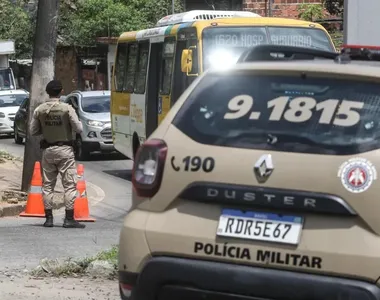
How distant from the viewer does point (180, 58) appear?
593 inches

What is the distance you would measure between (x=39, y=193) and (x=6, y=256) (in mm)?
3579

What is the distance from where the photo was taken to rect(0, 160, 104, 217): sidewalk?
1270cm

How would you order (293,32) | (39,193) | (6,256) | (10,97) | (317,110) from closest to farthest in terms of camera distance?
1. (317,110)
2. (6,256)
3. (39,193)
4. (293,32)
5. (10,97)

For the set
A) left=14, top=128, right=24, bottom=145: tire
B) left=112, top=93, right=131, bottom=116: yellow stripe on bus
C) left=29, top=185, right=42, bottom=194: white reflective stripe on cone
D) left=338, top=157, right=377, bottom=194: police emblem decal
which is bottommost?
left=14, top=128, right=24, bottom=145: tire

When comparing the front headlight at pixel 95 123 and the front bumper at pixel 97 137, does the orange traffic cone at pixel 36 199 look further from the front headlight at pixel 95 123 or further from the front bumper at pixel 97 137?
the front headlight at pixel 95 123

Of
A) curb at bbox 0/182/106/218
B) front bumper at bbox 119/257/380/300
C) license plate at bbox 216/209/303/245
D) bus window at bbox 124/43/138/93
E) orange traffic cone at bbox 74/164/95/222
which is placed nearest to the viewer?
front bumper at bbox 119/257/380/300

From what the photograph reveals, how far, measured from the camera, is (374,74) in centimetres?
469

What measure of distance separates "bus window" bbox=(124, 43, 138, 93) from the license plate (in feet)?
43.2

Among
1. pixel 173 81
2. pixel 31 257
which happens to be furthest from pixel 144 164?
pixel 173 81

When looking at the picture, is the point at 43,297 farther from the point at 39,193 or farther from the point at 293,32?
the point at 293,32

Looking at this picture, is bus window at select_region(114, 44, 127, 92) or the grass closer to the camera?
the grass

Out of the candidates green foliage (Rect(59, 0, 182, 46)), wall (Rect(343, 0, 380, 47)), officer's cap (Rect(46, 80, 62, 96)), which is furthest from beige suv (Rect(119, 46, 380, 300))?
green foliage (Rect(59, 0, 182, 46))

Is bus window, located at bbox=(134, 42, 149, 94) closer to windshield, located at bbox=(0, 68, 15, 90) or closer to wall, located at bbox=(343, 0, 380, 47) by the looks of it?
wall, located at bbox=(343, 0, 380, 47)

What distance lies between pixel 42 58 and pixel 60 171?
3319 millimetres
